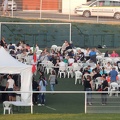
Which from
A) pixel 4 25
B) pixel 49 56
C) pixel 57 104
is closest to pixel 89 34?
pixel 4 25

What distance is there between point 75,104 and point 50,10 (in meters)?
31.3

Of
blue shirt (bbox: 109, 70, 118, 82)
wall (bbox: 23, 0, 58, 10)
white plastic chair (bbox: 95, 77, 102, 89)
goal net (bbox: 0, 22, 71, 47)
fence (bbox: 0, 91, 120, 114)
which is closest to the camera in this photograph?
fence (bbox: 0, 91, 120, 114)

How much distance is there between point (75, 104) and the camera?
34375 millimetres

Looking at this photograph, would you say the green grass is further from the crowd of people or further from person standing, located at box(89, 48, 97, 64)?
person standing, located at box(89, 48, 97, 64)

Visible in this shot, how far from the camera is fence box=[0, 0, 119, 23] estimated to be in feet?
203

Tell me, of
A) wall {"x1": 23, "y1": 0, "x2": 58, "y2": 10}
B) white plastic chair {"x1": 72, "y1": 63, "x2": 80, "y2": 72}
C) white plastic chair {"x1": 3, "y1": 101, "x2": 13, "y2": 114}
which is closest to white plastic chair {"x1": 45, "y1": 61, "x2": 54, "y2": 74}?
white plastic chair {"x1": 72, "y1": 63, "x2": 80, "y2": 72}

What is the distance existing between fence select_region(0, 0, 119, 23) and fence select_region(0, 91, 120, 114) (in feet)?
84.0

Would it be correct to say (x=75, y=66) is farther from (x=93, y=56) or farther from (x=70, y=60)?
(x=93, y=56)

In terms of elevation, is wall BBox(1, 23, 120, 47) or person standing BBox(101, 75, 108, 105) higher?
wall BBox(1, 23, 120, 47)

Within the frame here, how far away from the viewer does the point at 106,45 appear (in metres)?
57.5

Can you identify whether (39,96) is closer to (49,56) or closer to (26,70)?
(26,70)

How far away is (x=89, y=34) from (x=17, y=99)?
2627 centimetres

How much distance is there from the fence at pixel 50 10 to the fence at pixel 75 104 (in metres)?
25.6

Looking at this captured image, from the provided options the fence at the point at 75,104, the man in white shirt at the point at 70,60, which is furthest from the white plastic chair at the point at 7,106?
the man in white shirt at the point at 70,60
